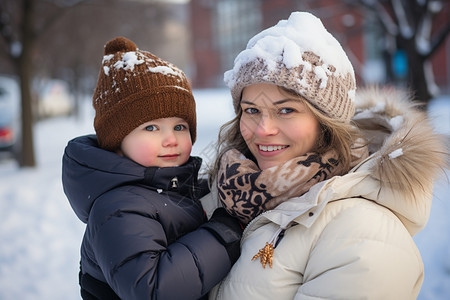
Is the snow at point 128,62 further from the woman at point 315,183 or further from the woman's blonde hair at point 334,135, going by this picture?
the woman's blonde hair at point 334,135

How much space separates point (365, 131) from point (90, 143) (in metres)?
1.52

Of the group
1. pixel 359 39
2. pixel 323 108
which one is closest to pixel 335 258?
pixel 323 108

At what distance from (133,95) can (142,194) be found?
533mm

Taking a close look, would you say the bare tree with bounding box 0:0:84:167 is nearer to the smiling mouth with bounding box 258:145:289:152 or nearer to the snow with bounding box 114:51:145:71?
the snow with bounding box 114:51:145:71

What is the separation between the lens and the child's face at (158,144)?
1.94m

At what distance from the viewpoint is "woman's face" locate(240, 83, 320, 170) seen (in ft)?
5.52

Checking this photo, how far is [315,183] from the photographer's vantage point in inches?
65.7

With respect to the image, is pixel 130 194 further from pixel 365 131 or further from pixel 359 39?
pixel 359 39

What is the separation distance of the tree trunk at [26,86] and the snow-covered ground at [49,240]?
28.6 inches

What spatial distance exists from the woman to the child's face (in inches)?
10.7

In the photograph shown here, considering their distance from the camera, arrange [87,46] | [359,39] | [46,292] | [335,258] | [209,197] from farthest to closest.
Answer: [359,39] < [87,46] < [46,292] < [209,197] < [335,258]

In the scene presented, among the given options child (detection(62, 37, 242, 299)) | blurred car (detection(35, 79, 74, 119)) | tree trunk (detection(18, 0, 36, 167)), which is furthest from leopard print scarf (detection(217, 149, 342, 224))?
blurred car (detection(35, 79, 74, 119))

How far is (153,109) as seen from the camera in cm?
196

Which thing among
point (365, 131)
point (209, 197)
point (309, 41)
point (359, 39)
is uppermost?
point (359, 39)
